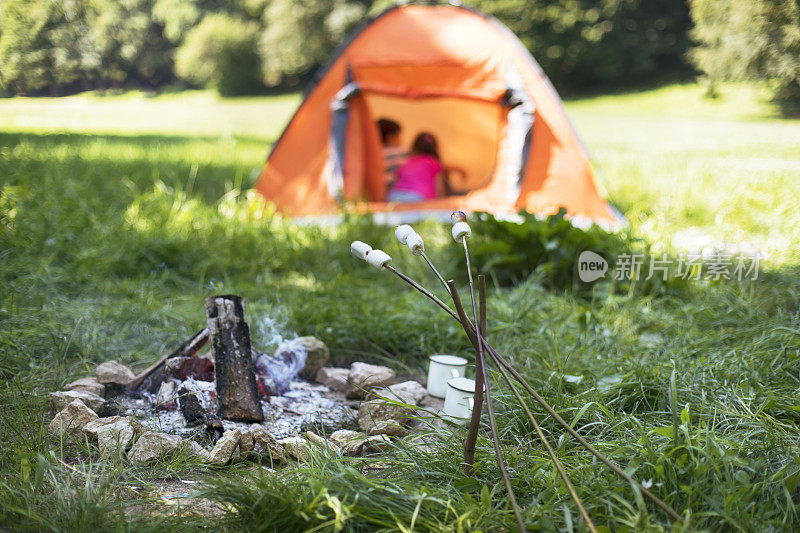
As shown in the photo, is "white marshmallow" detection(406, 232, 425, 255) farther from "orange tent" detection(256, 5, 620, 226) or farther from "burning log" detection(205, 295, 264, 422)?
"orange tent" detection(256, 5, 620, 226)

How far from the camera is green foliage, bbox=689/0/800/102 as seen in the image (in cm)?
276

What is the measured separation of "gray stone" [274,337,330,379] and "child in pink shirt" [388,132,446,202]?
2486 millimetres

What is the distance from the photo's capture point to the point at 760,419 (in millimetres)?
1613

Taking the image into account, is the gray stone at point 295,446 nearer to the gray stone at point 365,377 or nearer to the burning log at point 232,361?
the burning log at point 232,361

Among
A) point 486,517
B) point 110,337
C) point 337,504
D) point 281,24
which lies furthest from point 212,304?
point 281,24

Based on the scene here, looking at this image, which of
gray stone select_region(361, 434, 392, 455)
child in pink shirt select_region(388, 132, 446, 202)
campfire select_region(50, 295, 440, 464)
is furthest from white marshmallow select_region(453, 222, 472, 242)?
child in pink shirt select_region(388, 132, 446, 202)

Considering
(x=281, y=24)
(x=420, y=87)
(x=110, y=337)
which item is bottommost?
(x=110, y=337)

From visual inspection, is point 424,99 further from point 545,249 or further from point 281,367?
point 281,367

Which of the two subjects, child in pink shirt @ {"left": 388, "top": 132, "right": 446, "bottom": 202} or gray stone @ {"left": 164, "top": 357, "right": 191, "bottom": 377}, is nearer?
gray stone @ {"left": 164, "top": 357, "right": 191, "bottom": 377}

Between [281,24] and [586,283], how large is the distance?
12.2 m

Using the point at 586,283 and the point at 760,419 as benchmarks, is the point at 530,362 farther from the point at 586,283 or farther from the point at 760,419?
the point at 586,283

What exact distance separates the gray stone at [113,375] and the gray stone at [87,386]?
4 centimetres

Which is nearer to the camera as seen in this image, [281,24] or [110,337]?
[110,337]

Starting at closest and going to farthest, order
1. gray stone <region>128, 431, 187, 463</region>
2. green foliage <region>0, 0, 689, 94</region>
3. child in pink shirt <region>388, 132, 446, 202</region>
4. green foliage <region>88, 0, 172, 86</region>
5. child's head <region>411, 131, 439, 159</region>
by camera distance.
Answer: gray stone <region>128, 431, 187, 463</region>
green foliage <region>0, 0, 689, 94</region>
green foliage <region>88, 0, 172, 86</region>
child in pink shirt <region>388, 132, 446, 202</region>
child's head <region>411, 131, 439, 159</region>
